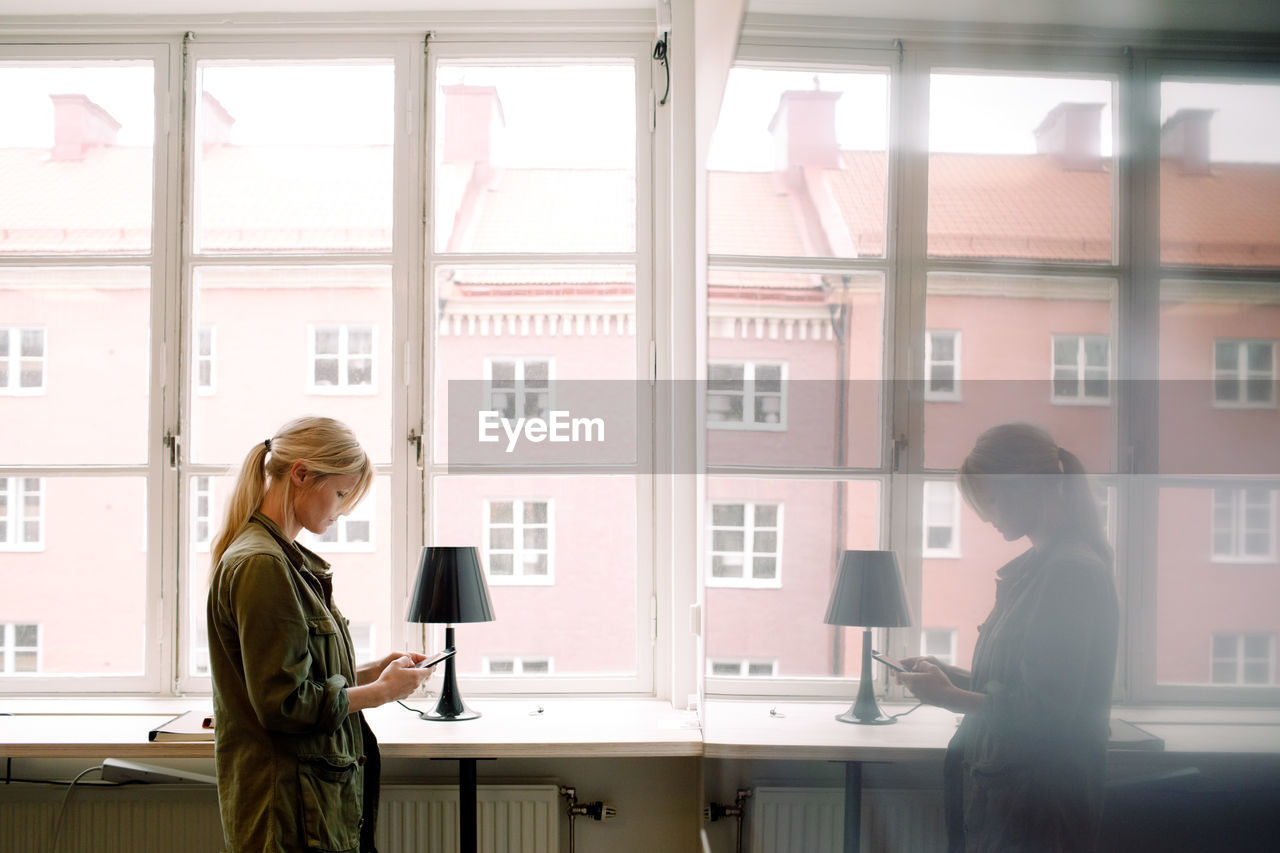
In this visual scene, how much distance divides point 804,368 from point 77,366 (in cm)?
313

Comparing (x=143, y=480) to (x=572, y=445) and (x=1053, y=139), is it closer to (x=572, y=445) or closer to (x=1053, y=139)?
(x=572, y=445)

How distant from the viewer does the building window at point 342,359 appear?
3.09 meters

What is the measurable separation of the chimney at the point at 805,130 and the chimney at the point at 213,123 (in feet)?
9.38

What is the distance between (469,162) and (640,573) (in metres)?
1.48

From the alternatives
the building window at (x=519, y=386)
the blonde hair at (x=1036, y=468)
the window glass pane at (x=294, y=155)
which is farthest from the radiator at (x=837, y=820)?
the window glass pane at (x=294, y=155)

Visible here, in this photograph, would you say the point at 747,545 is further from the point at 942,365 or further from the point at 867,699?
the point at 942,365

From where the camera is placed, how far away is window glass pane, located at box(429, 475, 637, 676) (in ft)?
10.1

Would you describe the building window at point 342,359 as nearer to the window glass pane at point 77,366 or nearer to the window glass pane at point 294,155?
the window glass pane at point 294,155

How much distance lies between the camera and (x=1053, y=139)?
9.6 inches

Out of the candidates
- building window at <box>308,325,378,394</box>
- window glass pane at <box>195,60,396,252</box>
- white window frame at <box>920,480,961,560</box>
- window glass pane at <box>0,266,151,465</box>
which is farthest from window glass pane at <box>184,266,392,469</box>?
white window frame at <box>920,480,961,560</box>

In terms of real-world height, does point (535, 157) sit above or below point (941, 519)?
above

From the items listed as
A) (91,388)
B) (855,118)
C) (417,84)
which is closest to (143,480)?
(91,388)

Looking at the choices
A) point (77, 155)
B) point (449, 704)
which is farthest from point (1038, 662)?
point (77, 155)

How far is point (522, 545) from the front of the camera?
3111mm
